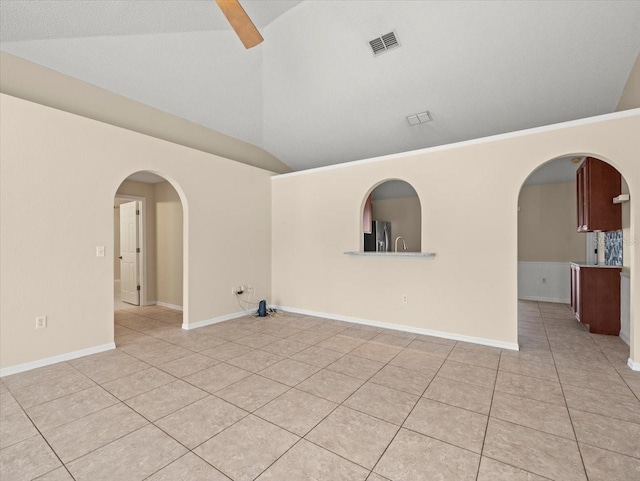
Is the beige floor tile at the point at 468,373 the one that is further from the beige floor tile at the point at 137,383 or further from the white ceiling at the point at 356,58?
the white ceiling at the point at 356,58

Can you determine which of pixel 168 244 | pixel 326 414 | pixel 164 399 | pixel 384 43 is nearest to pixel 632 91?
pixel 384 43

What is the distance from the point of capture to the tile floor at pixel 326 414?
1.65 meters

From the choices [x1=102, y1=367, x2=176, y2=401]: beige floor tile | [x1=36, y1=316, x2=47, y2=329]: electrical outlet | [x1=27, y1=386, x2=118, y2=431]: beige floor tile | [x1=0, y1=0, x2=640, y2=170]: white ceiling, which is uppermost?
[x1=0, y1=0, x2=640, y2=170]: white ceiling

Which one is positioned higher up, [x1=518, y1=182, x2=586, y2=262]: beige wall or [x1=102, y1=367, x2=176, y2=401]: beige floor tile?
[x1=518, y1=182, x2=586, y2=262]: beige wall

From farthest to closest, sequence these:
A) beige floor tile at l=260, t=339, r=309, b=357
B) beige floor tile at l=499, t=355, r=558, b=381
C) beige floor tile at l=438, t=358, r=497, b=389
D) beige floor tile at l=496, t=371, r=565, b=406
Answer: beige floor tile at l=260, t=339, r=309, b=357
beige floor tile at l=499, t=355, r=558, b=381
beige floor tile at l=438, t=358, r=497, b=389
beige floor tile at l=496, t=371, r=565, b=406

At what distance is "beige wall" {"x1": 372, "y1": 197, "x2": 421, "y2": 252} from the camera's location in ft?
25.2

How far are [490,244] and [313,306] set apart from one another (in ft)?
9.55

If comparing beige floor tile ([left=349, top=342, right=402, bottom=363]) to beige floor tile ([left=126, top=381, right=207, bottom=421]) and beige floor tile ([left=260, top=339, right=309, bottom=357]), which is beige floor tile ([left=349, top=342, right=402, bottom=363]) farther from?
beige floor tile ([left=126, top=381, right=207, bottom=421])

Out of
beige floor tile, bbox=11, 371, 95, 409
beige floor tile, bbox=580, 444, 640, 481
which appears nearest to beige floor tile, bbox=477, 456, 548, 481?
beige floor tile, bbox=580, 444, 640, 481

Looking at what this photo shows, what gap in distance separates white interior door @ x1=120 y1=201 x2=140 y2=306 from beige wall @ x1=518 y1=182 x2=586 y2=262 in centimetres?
824

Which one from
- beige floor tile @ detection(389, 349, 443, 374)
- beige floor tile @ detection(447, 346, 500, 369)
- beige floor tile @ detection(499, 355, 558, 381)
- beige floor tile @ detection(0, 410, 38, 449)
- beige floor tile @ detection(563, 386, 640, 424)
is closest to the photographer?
beige floor tile @ detection(0, 410, 38, 449)

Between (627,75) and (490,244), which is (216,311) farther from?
(627,75)

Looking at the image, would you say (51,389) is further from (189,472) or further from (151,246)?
(151,246)

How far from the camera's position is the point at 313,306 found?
517cm
